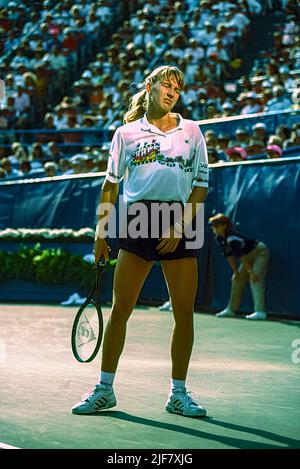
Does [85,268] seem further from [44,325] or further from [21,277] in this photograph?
[44,325]

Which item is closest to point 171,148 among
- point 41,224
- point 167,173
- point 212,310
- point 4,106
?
point 167,173

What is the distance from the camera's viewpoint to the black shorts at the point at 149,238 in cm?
621

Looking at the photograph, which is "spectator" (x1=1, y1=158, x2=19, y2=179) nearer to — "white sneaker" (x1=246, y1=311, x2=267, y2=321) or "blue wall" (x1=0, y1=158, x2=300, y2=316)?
"blue wall" (x1=0, y1=158, x2=300, y2=316)

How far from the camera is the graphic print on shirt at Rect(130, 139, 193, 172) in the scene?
20.4 ft

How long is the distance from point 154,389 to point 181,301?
125 cm

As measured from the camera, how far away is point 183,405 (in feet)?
20.7

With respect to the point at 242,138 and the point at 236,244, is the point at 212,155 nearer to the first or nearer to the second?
the point at 242,138

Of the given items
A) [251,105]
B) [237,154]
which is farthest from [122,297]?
[251,105]

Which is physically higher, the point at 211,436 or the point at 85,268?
the point at 85,268

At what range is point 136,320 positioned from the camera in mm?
12727

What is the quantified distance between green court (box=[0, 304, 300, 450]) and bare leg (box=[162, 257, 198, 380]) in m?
0.34

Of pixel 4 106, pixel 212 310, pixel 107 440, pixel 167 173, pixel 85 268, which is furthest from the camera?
pixel 4 106

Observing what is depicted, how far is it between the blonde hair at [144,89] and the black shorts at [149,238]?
23.0 inches

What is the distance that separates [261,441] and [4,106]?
66.3 feet
